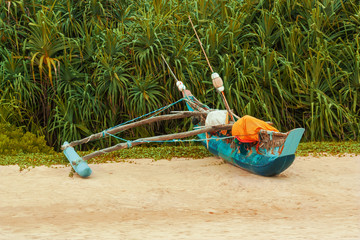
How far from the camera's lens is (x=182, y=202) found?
13.1 ft

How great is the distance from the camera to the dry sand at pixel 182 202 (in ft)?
10.5

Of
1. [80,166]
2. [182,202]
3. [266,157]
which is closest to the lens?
[182,202]

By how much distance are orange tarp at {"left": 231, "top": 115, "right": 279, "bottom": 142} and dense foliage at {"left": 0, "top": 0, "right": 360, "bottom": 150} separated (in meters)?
1.89

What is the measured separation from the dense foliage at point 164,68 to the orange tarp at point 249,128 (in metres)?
1.89

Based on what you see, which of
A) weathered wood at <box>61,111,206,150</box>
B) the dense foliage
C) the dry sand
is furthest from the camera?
the dense foliage

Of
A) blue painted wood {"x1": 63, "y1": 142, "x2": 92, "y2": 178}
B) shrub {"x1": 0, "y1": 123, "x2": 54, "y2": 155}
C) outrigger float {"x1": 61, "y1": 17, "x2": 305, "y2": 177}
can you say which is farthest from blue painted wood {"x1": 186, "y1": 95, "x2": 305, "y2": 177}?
shrub {"x1": 0, "y1": 123, "x2": 54, "y2": 155}

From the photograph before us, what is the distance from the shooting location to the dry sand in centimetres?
320

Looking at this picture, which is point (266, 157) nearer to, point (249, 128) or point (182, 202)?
point (249, 128)

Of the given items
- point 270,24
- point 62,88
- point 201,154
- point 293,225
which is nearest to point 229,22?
point 270,24

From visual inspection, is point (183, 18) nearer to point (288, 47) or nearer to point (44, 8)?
point (288, 47)

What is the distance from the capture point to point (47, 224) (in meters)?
3.37

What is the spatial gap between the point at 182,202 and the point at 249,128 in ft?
3.42

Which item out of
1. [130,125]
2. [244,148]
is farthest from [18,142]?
[244,148]

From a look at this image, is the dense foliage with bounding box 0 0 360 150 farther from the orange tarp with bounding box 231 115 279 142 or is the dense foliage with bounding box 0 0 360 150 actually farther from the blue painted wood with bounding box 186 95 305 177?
the orange tarp with bounding box 231 115 279 142
